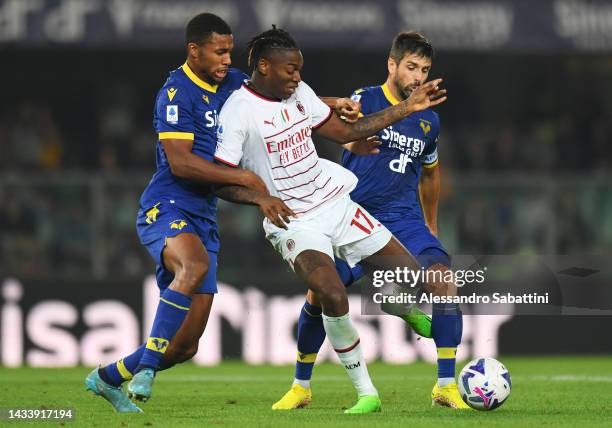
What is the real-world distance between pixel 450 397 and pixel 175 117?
2.36 metres

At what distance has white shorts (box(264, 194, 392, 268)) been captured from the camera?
770 centimetres

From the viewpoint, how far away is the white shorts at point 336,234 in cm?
770

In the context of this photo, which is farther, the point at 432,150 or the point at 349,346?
the point at 432,150

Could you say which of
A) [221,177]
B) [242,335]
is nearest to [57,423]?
[221,177]

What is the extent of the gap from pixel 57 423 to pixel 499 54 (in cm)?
1213

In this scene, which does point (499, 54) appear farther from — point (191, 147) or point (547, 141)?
point (191, 147)

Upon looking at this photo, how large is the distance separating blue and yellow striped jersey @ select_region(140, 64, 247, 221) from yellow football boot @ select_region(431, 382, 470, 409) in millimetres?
1768

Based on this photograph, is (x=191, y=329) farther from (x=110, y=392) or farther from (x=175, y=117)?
(x=175, y=117)

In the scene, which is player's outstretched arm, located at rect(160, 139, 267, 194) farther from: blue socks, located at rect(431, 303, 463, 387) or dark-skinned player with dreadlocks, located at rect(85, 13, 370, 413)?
blue socks, located at rect(431, 303, 463, 387)

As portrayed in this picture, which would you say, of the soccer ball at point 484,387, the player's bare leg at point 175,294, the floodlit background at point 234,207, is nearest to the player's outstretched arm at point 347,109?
the player's bare leg at point 175,294

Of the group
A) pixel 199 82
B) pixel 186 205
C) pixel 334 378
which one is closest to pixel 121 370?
pixel 186 205

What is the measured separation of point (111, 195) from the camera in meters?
14.0

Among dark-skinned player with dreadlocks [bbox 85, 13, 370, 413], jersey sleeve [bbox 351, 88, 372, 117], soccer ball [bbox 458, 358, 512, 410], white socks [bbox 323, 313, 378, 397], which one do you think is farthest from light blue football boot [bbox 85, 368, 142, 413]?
jersey sleeve [bbox 351, 88, 372, 117]

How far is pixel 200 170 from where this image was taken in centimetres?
760
